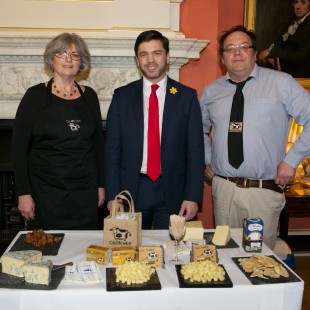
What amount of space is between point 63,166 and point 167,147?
1.96 ft

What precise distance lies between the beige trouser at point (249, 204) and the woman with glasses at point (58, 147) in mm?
768

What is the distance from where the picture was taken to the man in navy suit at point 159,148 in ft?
7.97

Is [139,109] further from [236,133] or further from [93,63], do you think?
[93,63]

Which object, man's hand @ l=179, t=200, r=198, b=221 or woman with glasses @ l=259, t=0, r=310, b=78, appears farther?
woman with glasses @ l=259, t=0, r=310, b=78

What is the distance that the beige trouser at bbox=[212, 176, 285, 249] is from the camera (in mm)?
2498

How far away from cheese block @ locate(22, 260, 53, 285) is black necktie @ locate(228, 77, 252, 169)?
1297mm

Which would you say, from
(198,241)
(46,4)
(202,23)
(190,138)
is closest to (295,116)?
(190,138)

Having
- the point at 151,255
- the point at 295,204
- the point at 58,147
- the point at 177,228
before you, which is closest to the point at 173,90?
the point at 58,147

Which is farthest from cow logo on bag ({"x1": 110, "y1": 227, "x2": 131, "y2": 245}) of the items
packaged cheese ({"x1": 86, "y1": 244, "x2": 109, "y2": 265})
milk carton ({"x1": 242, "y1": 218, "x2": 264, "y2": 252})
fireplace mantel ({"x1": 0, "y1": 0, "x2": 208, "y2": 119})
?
fireplace mantel ({"x1": 0, "y1": 0, "x2": 208, "y2": 119})

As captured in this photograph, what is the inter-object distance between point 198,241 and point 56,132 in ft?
3.39

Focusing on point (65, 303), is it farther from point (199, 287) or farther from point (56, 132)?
point (56, 132)

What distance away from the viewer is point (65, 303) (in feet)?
4.98

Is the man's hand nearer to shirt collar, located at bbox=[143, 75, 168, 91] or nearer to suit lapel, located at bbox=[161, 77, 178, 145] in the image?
suit lapel, located at bbox=[161, 77, 178, 145]

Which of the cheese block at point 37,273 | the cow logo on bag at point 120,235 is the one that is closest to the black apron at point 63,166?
the cow logo on bag at point 120,235
